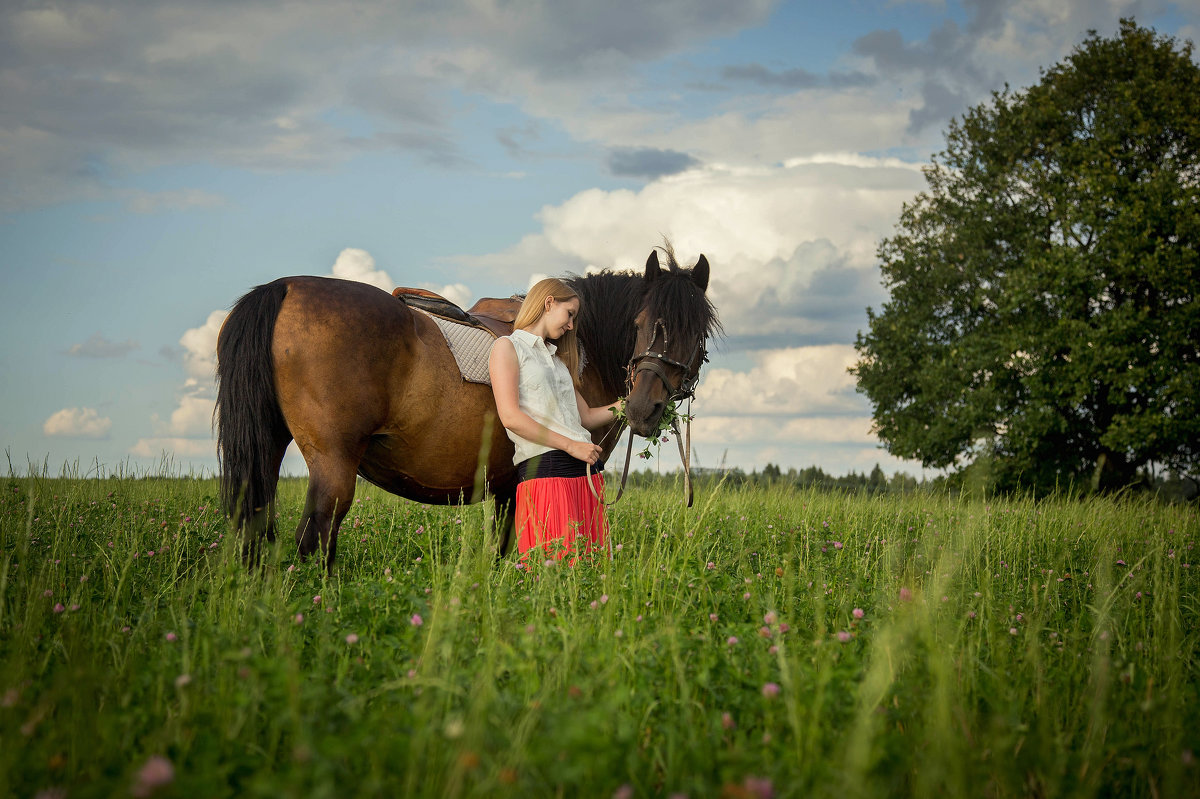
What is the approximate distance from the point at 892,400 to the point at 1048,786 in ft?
66.9

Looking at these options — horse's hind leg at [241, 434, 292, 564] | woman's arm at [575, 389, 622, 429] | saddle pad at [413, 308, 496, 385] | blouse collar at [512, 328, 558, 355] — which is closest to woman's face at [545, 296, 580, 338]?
blouse collar at [512, 328, 558, 355]

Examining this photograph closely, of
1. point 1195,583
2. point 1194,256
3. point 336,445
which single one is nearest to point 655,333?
point 336,445

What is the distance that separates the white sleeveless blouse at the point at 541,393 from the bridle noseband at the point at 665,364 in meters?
0.51

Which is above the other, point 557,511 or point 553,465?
point 553,465

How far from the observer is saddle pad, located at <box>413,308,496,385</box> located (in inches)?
216

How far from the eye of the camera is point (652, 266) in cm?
582

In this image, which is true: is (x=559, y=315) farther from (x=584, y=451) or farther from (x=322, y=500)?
(x=322, y=500)

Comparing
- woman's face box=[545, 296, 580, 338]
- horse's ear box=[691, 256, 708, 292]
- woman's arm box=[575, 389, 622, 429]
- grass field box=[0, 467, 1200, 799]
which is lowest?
grass field box=[0, 467, 1200, 799]

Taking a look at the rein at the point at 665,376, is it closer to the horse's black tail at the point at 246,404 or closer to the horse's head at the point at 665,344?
the horse's head at the point at 665,344

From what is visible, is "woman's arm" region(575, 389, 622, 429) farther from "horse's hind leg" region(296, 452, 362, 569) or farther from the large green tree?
the large green tree

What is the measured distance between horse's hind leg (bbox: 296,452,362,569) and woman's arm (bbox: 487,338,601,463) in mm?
1113

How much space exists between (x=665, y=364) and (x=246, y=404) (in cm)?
279

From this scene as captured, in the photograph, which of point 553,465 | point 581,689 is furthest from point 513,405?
point 581,689

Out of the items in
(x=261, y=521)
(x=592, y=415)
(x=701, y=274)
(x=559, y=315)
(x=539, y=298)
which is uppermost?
(x=701, y=274)
